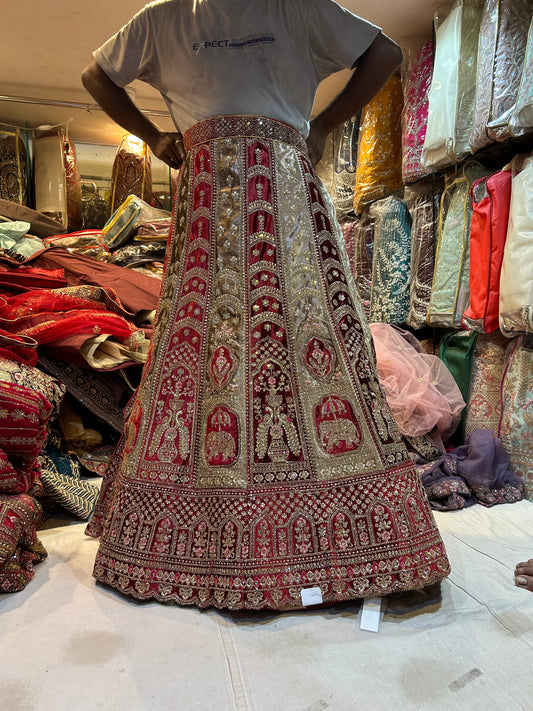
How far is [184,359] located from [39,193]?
3.14 metres

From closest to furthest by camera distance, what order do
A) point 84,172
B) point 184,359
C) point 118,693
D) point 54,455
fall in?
point 118,693 < point 184,359 < point 54,455 < point 84,172

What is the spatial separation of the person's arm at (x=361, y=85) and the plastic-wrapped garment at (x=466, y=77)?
40.8 inches

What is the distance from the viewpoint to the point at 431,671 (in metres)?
0.85

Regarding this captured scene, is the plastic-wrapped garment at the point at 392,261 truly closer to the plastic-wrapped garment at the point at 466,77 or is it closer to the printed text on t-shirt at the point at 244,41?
the plastic-wrapped garment at the point at 466,77

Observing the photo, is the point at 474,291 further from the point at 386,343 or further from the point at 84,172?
the point at 84,172

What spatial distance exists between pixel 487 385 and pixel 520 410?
0.27 meters

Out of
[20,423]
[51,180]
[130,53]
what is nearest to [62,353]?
[20,423]

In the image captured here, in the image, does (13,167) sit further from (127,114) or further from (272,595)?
(272,595)

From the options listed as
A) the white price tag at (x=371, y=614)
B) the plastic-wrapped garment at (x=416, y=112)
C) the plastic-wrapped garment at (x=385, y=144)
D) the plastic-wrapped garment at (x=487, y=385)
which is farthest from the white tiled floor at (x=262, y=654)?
the plastic-wrapped garment at (x=385, y=144)

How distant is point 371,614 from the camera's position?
100 cm

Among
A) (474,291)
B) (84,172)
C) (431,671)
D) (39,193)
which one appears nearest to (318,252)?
(431,671)

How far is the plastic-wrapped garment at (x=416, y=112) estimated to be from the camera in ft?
8.42

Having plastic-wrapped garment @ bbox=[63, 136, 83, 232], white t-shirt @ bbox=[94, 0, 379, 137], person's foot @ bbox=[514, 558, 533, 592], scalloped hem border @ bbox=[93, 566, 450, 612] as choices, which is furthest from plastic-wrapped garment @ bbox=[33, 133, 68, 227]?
person's foot @ bbox=[514, 558, 533, 592]

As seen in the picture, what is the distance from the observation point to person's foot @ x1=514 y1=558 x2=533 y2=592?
3.87 ft
